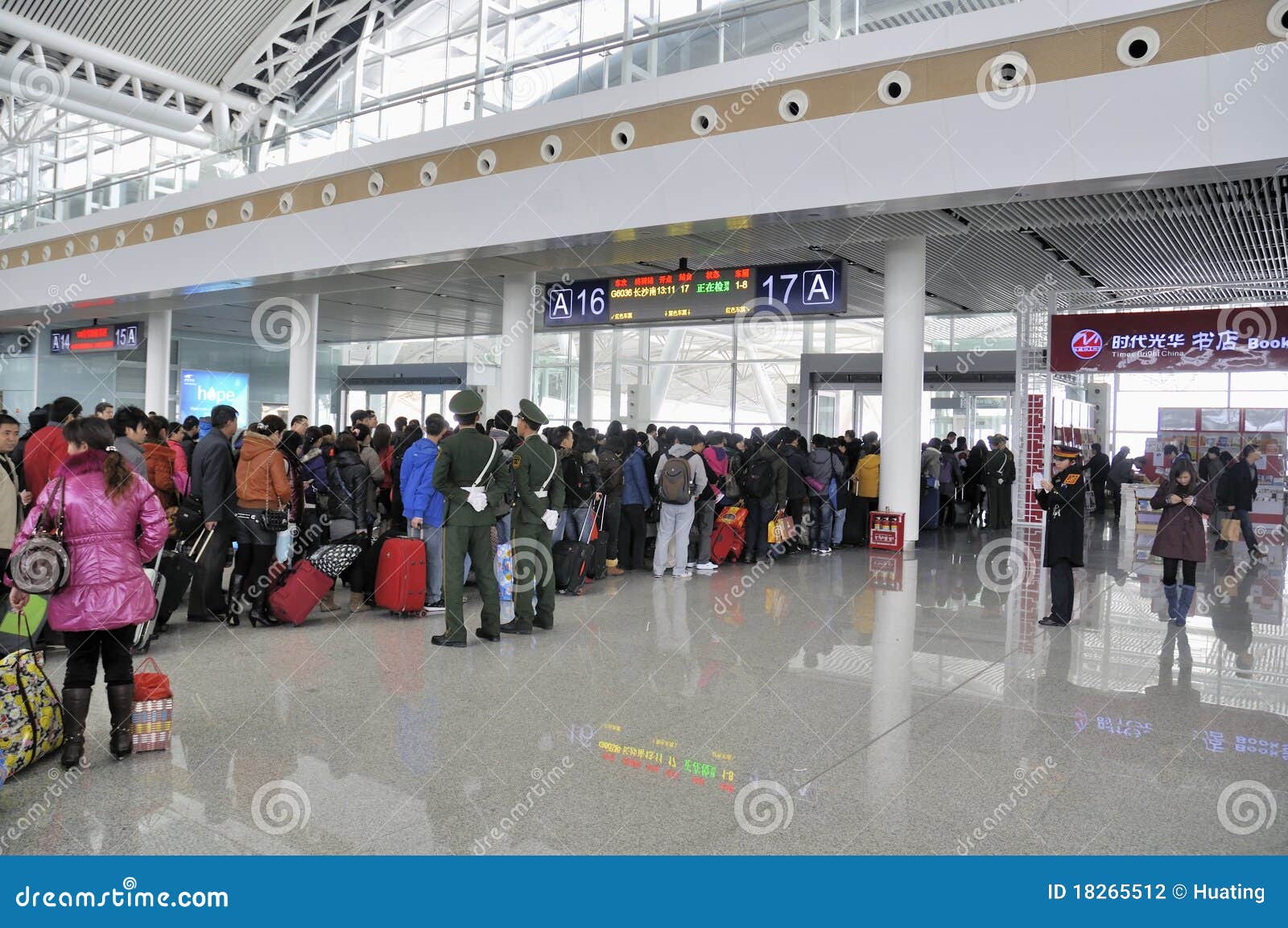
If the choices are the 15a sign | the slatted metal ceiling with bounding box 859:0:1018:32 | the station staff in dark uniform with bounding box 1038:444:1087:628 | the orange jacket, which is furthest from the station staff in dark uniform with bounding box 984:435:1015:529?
the 15a sign

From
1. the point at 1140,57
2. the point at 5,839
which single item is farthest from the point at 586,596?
the point at 1140,57

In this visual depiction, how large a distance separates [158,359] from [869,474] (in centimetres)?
1574

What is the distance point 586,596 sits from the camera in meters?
9.30

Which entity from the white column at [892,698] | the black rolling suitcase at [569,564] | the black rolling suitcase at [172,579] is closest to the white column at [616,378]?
the black rolling suitcase at [569,564]

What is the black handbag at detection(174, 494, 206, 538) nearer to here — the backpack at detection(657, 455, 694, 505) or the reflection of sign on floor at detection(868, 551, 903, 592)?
the backpack at detection(657, 455, 694, 505)

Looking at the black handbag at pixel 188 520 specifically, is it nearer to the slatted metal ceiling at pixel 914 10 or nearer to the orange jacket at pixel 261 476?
the orange jacket at pixel 261 476

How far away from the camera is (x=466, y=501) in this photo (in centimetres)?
680

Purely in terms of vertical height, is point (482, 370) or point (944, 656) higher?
point (482, 370)

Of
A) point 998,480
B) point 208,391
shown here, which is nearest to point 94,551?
point 998,480

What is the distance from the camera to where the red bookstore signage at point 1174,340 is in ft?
42.2

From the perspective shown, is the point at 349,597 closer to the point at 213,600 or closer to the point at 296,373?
the point at 213,600

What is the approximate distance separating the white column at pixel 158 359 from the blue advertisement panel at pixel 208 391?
3079 mm
